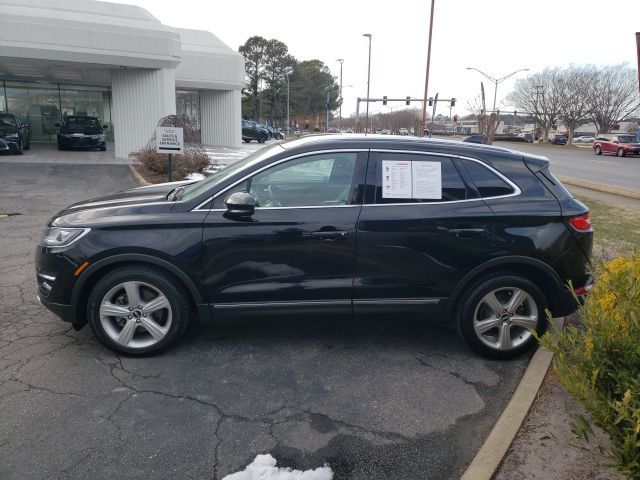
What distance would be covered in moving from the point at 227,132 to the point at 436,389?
28.0 metres

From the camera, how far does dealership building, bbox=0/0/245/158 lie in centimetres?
1712

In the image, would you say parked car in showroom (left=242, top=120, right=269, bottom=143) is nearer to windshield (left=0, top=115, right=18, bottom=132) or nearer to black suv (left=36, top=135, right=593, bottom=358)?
windshield (left=0, top=115, right=18, bottom=132)

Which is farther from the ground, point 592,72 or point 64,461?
point 592,72

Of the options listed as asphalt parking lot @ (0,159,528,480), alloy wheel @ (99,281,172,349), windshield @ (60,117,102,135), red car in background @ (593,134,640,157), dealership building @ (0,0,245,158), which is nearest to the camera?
asphalt parking lot @ (0,159,528,480)

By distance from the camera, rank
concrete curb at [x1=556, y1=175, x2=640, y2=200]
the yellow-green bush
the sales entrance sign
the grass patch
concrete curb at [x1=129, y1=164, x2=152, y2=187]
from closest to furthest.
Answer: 1. the yellow-green bush
2. the grass patch
3. the sales entrance sign
4. concrete curb at [x1=129, y1=164, x2=152, y2=187]
5. concrete curb at [x1=556, y1=175, x2=640, y2=200]

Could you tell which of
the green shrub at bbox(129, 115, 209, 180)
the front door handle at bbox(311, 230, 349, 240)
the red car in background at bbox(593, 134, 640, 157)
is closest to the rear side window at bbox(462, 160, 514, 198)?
the front door handle at bbox(311, 230, 349, 240)

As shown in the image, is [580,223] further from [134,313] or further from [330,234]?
[134,313]

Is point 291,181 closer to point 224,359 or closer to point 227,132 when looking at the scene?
point 224,359

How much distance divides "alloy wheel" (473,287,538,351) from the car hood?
2603 mm

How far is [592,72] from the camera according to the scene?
56688 mm

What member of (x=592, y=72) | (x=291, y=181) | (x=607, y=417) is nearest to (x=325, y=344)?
(x=291, y=181)

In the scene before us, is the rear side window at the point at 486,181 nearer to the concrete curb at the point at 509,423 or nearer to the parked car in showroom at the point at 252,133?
the concrete curb at the point at 509,423

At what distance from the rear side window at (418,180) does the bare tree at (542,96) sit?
63316mm

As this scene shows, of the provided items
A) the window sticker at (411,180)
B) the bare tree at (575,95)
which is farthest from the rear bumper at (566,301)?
the bare tree at (575,95)
